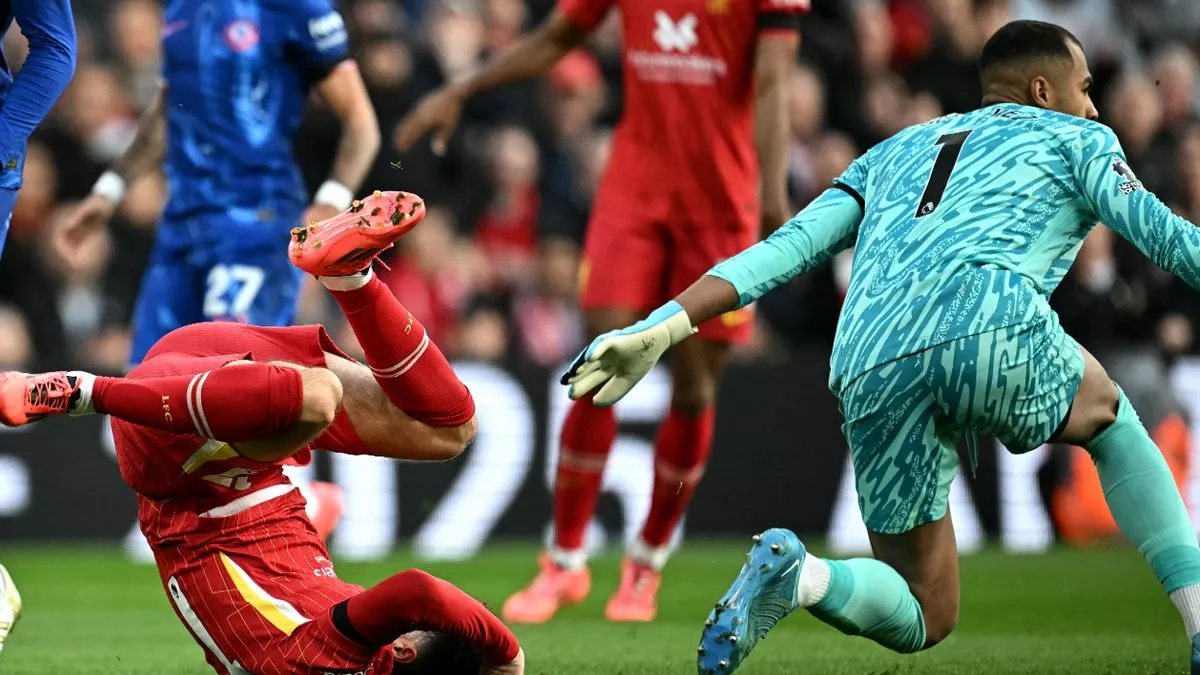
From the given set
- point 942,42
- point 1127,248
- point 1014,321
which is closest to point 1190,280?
point 1014,321

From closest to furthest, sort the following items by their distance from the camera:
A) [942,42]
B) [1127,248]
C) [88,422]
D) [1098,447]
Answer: [1098,447] < [88,422] < [1127,248] < [942,42]

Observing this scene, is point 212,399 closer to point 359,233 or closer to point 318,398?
point 318,398

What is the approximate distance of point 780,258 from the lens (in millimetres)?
4789

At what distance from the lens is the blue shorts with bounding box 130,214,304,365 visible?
759cm

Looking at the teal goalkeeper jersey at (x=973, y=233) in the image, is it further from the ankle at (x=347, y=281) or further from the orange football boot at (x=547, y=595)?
the orange football boot at (x=547, y=595)

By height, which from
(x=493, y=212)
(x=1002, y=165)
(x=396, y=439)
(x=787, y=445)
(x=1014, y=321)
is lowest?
(x=787, y=445)

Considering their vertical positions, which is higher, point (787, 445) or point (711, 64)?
point (711, 64)

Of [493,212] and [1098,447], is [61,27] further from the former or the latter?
[493,212]

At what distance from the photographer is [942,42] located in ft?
46.5

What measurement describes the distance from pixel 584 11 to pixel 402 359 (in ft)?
11.2

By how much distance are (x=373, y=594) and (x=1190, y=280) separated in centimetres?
214

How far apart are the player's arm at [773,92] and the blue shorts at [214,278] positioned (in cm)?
208

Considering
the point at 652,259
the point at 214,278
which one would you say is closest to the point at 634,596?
the point at 652,259

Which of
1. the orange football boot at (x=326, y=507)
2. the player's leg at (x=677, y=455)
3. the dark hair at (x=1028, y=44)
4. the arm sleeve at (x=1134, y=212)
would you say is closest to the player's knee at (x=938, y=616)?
the arm sleeve at (x=1134, y=212)
